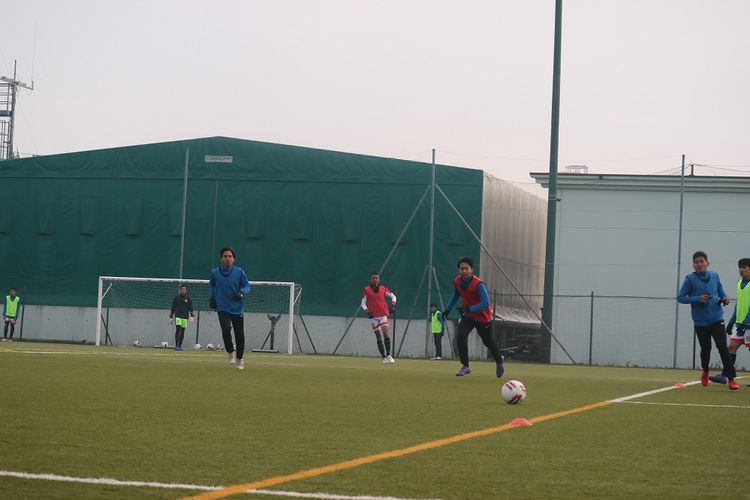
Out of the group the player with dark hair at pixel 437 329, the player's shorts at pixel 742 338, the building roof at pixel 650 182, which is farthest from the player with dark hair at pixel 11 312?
the player's shorts at pixel 742 338

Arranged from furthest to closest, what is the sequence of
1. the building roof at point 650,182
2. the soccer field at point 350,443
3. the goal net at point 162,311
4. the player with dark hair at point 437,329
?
1. the goal net at point 162,311
2. the building roof at point 650,182
3. the player with dark hair at point 437,329
4. the soccer field at point 350,443

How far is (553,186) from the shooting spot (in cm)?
3422

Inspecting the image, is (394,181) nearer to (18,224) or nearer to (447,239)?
(447,239)

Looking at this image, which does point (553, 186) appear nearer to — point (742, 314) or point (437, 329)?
point (437, 329)

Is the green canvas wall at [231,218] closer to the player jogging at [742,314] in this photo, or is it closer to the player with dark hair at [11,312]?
the player with dark hair at [11,312]

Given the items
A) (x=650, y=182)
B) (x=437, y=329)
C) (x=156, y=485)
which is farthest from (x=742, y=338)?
(x=650, y=182)

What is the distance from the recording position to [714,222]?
39562 mm

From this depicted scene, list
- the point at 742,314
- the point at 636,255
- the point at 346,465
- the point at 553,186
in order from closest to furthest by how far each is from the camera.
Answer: the point at 346,465 → the point at 742,314 → the point at 553,186 → the point at 636,255

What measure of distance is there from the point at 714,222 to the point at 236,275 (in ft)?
79.7

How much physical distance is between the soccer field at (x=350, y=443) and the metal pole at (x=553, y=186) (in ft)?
64.5

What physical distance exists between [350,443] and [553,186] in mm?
27145

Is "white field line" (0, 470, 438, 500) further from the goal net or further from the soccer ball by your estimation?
the goal net

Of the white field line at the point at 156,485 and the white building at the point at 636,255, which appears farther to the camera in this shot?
the white building at the point at 636,255

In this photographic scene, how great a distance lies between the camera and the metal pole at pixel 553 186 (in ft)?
111
